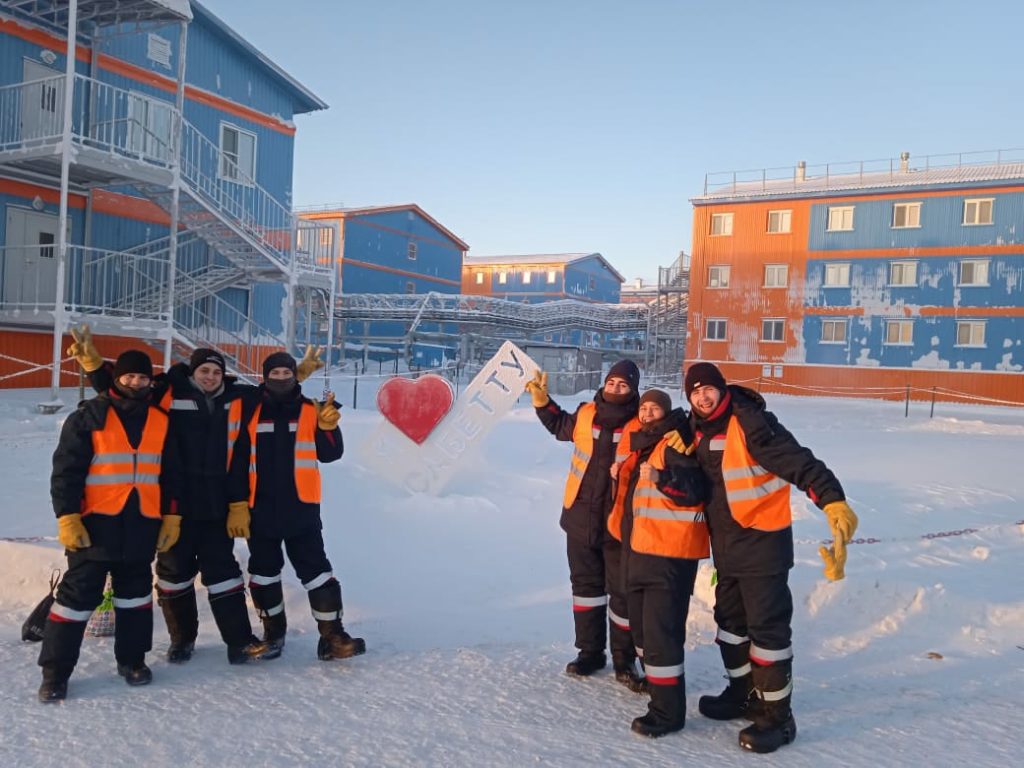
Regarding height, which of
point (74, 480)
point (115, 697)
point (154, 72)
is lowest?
point (115, 697)

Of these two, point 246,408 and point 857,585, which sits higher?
point 246,408

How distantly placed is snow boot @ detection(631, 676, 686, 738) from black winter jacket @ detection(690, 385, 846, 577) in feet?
1.99

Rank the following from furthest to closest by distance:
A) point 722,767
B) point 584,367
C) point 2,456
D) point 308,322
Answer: point 584,367, point 308,322, point 2,456, point 722,767

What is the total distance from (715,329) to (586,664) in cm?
3069

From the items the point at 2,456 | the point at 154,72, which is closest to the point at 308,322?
the point at 154,72

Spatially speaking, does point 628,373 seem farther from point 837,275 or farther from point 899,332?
point 837,275

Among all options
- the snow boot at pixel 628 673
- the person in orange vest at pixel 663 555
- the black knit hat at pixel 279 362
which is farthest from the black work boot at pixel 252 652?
the person in orange vest at pixel 663 555

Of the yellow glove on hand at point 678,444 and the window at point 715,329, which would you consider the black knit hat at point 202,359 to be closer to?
the yellow glove on hand at point 678,444

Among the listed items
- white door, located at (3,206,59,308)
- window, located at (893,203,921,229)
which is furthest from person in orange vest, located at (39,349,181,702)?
window, located at (893,203,921,229)

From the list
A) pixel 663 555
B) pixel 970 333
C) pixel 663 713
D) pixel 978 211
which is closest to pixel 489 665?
pixel 663 713

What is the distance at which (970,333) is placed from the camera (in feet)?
97.3

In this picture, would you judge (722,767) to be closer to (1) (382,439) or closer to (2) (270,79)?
(1) (382,439)

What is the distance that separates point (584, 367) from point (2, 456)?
19418 millimetres

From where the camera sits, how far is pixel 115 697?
150 inches
